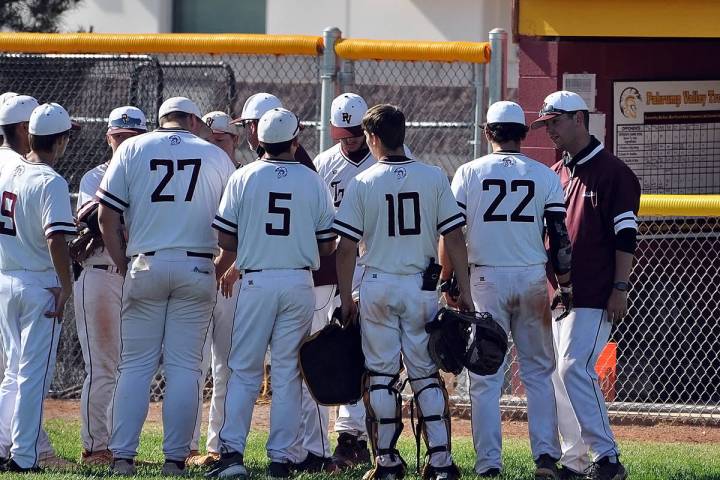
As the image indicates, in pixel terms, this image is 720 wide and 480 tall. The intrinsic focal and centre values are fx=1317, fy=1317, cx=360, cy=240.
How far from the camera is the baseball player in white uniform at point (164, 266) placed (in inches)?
273

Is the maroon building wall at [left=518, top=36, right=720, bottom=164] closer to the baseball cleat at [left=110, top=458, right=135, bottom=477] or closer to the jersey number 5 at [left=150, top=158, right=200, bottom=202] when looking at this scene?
the jersey number 5 at [left=150, top=158, right=200, bottom=202]

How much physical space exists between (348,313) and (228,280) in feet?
Result: 2.54

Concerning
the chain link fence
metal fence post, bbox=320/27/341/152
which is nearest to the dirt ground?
the chain link fence

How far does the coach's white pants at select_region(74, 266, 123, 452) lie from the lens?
7559 mm

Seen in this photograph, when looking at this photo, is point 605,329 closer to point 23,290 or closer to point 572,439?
point 572,439

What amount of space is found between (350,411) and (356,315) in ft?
3.05

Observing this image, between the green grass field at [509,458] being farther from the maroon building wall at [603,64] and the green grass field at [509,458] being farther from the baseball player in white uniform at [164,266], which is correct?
the maroon building wall at [603,64]

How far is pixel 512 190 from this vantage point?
691 centimetres

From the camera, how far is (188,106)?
720cm

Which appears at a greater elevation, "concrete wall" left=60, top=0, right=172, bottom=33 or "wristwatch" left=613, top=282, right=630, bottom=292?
"concrete wall" left=60, top=0, right=172, bottom=33

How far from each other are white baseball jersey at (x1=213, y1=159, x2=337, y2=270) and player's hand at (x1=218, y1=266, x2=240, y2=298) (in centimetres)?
38

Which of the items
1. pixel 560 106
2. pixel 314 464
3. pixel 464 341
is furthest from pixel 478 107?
pixel 314 464

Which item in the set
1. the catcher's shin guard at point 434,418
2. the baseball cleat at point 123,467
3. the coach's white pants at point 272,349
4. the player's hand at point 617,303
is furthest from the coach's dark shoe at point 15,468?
the player's hand at point 617,303

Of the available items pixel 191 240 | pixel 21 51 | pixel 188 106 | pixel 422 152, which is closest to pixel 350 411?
pixel 191 240
